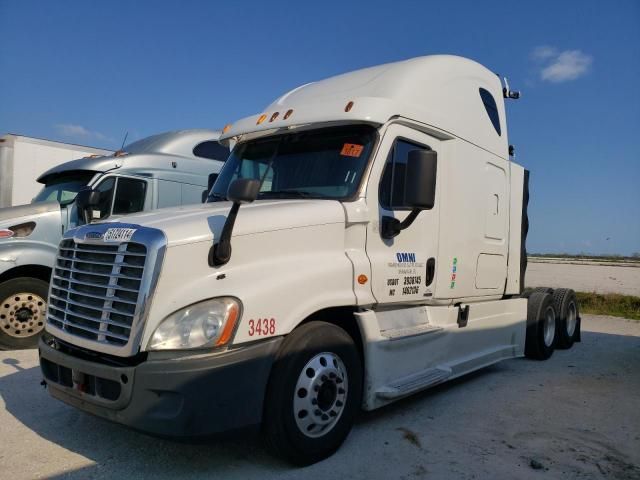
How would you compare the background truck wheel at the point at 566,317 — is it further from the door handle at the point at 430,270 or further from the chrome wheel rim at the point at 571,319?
the door handle at the point at 430,270

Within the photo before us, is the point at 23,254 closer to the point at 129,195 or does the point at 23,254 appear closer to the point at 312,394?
the point at 129,195

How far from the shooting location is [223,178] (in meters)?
5.26

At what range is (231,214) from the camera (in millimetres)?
3422

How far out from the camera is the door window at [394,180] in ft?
14.7

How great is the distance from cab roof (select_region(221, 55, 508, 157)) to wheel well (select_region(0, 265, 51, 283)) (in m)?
3.89

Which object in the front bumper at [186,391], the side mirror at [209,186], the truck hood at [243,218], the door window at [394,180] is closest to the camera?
the front bumper at [186,391]

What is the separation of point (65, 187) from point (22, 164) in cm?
290

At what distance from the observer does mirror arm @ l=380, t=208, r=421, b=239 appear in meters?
4.46

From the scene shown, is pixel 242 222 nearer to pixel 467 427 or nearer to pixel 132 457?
pixel 132 457

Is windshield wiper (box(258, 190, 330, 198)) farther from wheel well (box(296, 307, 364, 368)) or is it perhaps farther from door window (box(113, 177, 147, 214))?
door window (box(113, 177, 147, 214))

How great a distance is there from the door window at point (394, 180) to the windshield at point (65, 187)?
5.58 m

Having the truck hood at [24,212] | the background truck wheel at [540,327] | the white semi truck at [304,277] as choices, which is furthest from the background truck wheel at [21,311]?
the background truck wheel at [540,327]

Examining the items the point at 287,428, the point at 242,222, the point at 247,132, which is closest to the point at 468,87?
the point at 247,132

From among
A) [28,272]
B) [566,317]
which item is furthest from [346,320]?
[566,317]
